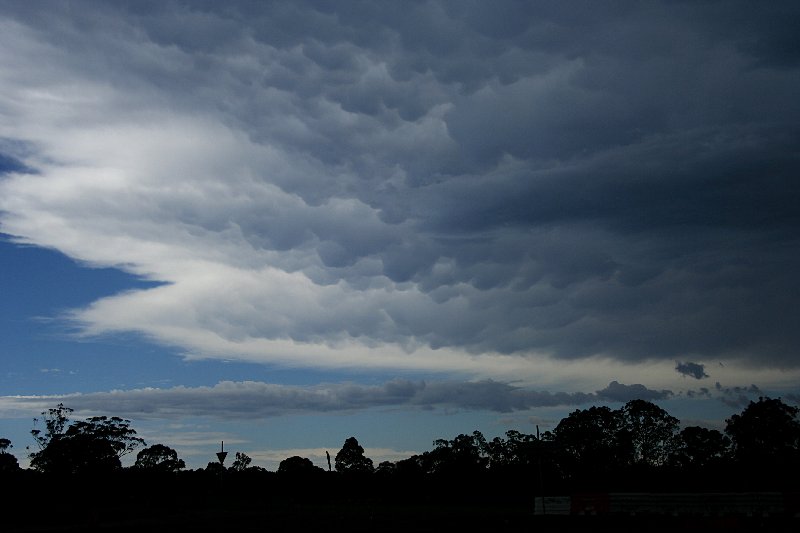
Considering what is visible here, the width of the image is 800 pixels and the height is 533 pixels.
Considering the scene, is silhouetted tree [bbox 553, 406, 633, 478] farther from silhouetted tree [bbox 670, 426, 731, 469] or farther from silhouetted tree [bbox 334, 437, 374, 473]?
silhouetted tree [bbox 334, 437, 374, 473]

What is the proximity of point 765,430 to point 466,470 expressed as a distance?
5189 centimetres

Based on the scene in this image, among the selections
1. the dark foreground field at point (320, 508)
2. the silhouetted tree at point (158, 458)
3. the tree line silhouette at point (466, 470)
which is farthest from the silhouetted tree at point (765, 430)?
the silhouetted tree at point (158, 458)

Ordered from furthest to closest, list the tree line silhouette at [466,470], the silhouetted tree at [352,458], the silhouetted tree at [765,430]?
1. the silhouetted tree at [352,458]
2. the silhouetted tree at [765,430]
3. the tree line silhouette at [466,470]

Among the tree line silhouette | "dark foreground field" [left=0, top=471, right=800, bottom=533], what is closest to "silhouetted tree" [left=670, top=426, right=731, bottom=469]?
the tree line silhouette

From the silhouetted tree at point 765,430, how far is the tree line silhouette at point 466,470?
168 millimetres

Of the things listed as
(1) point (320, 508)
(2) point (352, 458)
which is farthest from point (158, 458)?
(1) point (320, 508)

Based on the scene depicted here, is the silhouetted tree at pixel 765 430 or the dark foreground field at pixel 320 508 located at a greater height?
the silhouetted tree at pixel 765 430

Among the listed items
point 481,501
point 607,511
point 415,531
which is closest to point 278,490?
point 481,501

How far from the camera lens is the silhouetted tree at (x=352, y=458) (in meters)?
165

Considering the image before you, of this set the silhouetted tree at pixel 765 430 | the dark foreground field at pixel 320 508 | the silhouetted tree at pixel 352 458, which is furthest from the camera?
the silhouetted tree at pixel 352 458

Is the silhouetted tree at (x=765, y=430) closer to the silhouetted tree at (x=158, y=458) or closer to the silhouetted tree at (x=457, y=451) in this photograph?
the silhouetted tree at (x=457, y=451)

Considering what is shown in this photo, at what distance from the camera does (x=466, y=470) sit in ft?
391

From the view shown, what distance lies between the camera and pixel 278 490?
9012cm

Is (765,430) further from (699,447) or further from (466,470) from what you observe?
(466,470)
